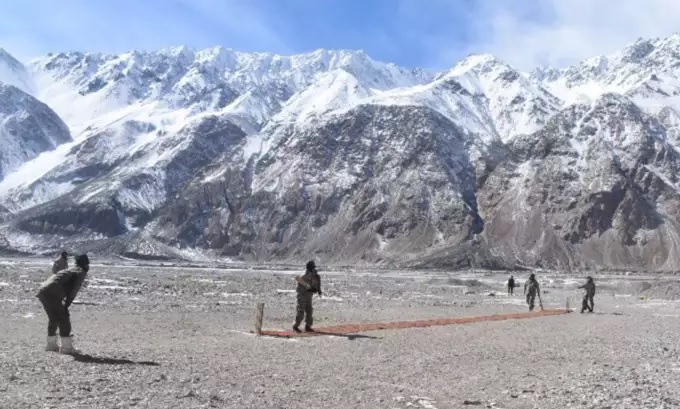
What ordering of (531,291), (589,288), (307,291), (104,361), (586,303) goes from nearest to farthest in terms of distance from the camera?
(104,361), (307,291), (589,288), (531,291), (586,303)

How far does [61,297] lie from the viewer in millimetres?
14953

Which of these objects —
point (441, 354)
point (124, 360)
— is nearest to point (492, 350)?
point (441, 354)

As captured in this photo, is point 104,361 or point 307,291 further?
point 307,291

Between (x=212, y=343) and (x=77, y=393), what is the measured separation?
25.5 feet

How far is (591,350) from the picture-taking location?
20891 mm

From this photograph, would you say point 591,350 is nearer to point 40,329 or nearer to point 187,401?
point 187,401

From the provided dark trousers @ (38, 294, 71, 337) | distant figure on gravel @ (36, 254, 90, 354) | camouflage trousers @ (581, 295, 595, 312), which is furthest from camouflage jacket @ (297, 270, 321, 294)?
camouflage trousers @ (581, 295, 595, 312)

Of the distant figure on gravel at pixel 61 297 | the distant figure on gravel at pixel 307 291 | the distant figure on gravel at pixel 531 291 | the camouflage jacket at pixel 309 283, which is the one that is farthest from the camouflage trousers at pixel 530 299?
the distant figure on gravel at pixel 61 297

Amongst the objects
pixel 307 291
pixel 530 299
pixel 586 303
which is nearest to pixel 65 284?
pixel 307 291

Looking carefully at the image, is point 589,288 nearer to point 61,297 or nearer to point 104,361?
point 104,361

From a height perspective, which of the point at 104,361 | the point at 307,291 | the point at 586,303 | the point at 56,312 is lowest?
the point at 104,361

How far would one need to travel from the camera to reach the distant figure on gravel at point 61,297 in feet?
48.7

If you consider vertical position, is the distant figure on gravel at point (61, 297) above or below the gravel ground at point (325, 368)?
above

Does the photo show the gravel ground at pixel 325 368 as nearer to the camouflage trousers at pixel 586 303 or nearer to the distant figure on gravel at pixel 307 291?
the distant figure on gravel at pixel 307 291
